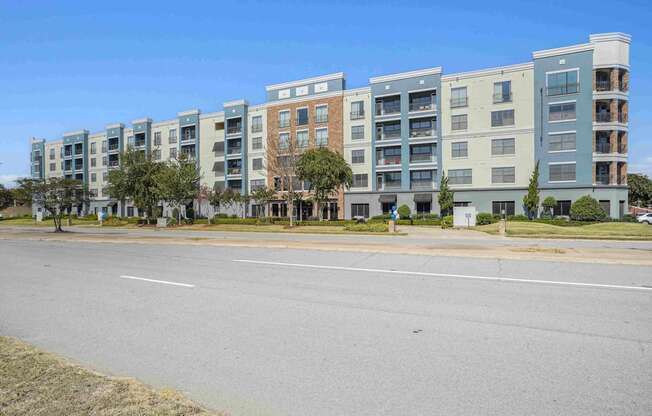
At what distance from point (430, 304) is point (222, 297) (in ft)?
13.7

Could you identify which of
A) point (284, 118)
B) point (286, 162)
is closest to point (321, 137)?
point (284, 118)

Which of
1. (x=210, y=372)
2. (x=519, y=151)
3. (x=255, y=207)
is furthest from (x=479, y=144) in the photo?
(x=210, y=372)

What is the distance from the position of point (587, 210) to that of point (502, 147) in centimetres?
1153

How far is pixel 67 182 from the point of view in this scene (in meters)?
43.0

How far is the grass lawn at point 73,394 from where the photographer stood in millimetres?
3574

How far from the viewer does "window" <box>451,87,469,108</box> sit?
49.4 m

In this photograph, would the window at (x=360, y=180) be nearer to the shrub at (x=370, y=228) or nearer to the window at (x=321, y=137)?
the window at (x=321, y=137)

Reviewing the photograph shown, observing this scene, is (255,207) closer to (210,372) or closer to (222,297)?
(222,297)

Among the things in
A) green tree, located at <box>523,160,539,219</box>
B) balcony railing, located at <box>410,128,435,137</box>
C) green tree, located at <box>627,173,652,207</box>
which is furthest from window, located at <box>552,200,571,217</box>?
green tree, located at <box>627,173,652,207</box>

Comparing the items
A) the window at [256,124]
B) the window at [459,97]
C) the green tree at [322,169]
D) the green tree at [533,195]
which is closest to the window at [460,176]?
the green tree at [533,195]

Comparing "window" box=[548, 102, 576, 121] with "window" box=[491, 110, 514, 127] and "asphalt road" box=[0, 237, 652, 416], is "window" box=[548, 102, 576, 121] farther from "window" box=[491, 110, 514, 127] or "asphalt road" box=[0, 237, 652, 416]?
"asphalt road" box=[0, 237, 652, 416]

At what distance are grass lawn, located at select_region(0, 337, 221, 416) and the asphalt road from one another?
0.36 meters

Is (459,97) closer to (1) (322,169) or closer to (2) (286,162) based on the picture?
(1) (322,169)

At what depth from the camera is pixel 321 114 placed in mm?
57750
